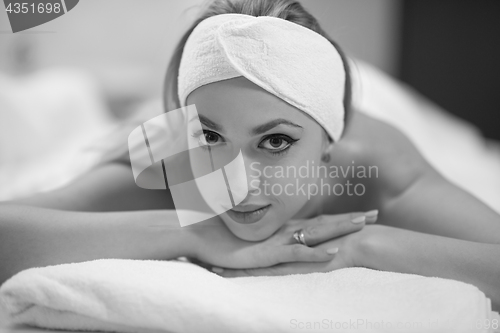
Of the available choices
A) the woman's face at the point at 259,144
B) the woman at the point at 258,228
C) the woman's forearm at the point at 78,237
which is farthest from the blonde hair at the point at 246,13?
the woman's forearm at the point at 78,237

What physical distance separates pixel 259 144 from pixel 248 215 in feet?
0.40

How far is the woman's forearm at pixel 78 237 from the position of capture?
72cm

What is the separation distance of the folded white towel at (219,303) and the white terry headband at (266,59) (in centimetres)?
29

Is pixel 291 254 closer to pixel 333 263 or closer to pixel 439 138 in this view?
pixel 333 263

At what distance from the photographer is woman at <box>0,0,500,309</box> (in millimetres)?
696

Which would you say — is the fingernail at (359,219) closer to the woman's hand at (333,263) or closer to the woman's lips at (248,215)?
the woman's hand at (333,263)

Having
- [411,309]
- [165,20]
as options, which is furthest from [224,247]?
[165,20]

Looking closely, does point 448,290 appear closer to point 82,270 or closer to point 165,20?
point 82,270

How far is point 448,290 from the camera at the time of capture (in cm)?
60

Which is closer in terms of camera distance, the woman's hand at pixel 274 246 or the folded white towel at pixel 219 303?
the folded white towel at pixel 219 303

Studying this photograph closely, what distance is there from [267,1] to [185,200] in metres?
0.37

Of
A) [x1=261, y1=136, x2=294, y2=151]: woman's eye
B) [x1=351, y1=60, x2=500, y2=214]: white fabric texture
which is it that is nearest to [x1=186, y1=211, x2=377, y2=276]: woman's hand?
[x1=261, y1=136, x2=294, y2=151]: woman's eye

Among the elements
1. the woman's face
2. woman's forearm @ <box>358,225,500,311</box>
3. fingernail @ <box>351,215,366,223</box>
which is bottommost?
woman's forearm @ <box>358,225,500,311</box>

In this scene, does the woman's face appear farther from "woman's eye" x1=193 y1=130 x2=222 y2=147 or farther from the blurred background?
the blurred background
